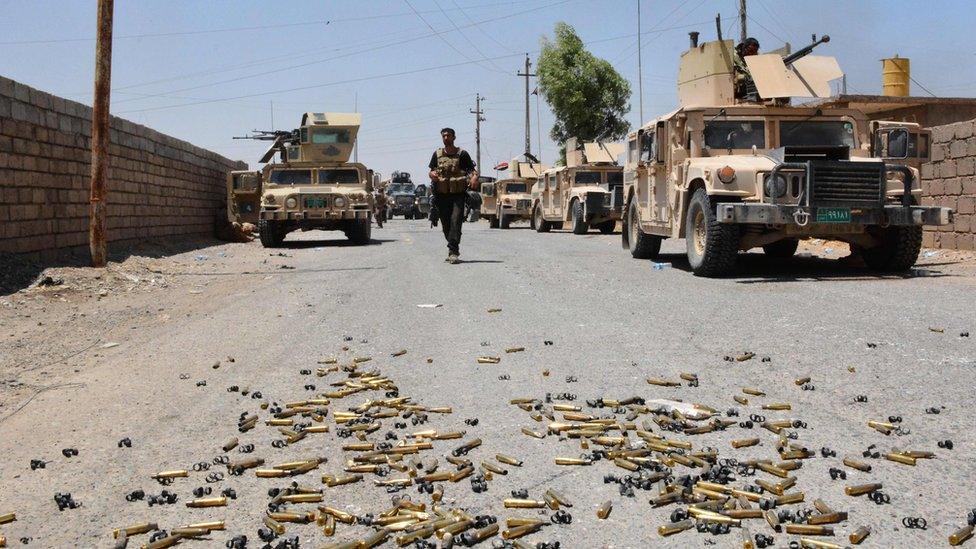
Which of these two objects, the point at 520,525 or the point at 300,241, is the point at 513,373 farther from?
the point at 300,241

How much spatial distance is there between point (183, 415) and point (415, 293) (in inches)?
204

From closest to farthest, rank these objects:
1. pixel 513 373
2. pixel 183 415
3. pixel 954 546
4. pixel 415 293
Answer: pixel 954 546 → pixel 183 415 → pixel 513 373 → pixel 415 293

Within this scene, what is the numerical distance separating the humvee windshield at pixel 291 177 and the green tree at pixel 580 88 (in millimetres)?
26638

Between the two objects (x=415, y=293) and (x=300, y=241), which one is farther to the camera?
(x=300, y=241)

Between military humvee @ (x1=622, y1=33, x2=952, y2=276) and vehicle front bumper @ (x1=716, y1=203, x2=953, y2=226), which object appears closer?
vehicle front bumper @ (x1=716, y1=203, x2=953, y2=226)

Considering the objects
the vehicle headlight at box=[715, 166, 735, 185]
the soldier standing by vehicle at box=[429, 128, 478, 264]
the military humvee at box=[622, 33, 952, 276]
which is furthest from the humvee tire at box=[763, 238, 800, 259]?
the soldier standing by vehicle at box=[429, 128, 478, 264]

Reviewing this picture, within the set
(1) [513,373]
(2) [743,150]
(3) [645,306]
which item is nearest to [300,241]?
(2) [743,150]

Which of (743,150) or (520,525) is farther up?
(743,150)

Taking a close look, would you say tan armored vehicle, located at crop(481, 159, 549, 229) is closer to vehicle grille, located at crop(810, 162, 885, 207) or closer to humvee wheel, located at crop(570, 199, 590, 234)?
humvee wheel, located at crop(570, 199, 590, 234)

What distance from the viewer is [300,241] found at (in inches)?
935

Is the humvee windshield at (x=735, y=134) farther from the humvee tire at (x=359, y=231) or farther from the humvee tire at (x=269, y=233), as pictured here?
the humvee tire at (x=269, y=233)

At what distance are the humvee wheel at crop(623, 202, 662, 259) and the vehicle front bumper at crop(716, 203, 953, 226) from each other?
3.87 metres

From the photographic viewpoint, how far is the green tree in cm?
4656

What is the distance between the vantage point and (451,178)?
13.3m
